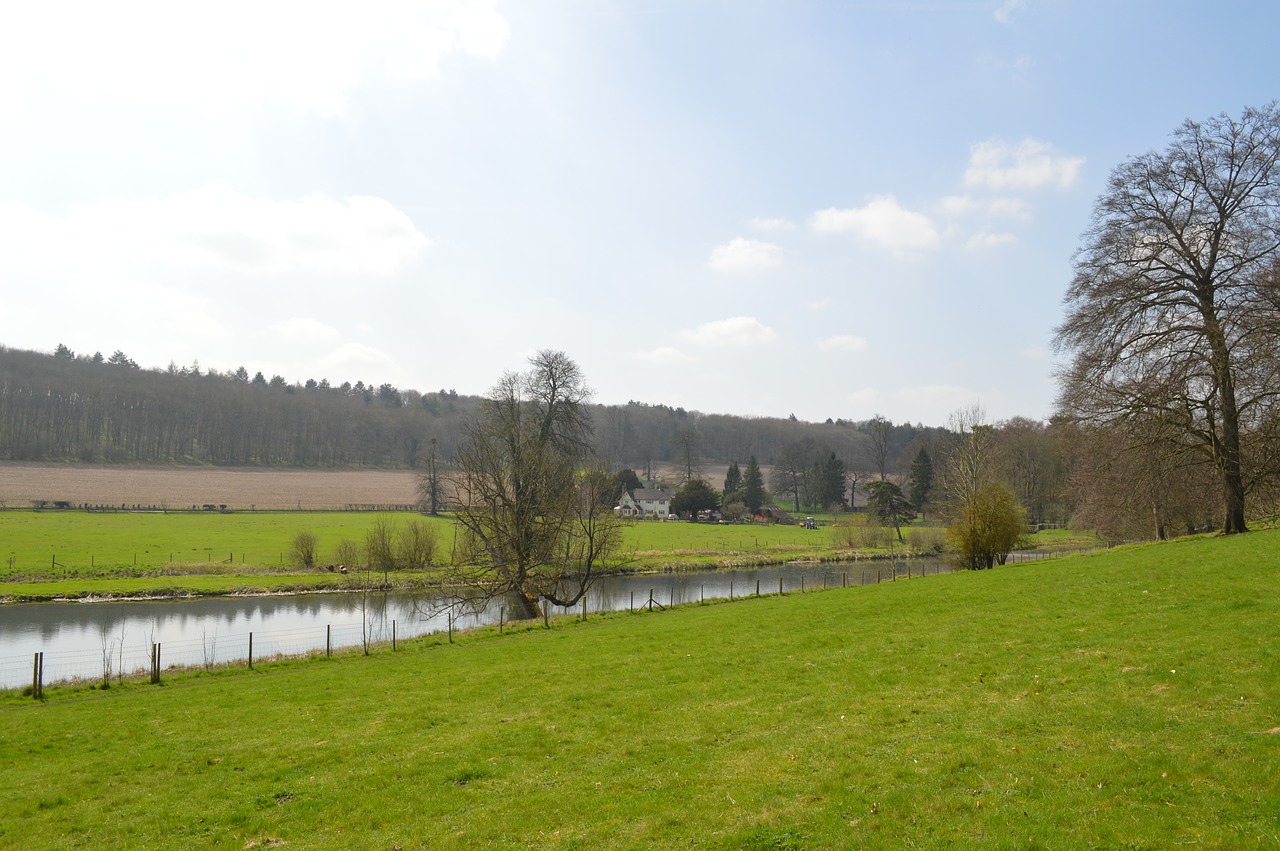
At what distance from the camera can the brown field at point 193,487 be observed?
252ft

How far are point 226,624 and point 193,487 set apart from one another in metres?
68.3

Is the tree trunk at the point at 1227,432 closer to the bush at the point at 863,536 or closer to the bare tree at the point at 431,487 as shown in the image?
the bush at the point at 863,536

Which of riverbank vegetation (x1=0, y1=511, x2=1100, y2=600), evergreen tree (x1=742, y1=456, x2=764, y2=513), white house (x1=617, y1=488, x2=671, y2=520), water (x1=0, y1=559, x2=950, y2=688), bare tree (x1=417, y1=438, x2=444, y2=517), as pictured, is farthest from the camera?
white house (x1=617, y1=488, x2=671, y2=520)

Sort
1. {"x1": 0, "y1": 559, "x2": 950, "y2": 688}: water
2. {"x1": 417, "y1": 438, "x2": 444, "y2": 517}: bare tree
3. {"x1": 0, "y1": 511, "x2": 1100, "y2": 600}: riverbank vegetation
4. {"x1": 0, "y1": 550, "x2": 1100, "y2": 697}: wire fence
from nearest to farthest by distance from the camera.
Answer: {"x1": 0, "y1": 550, "x2": 1100, "y2": 697}: wire fence
{"x1": 0, "y1": 559, "x2": 950, "y2": 688}: water
{"x1": 0, "y1": 511, "x2": 1100, "y2": 600}: riverbank vegetation
{"x1": 417, "y1": 438, "x2": 444, "y2": 517}: bare tree

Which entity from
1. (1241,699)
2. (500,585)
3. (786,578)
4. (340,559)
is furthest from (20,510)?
(1241,699)

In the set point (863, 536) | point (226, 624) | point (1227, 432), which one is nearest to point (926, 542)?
point (863, 536)

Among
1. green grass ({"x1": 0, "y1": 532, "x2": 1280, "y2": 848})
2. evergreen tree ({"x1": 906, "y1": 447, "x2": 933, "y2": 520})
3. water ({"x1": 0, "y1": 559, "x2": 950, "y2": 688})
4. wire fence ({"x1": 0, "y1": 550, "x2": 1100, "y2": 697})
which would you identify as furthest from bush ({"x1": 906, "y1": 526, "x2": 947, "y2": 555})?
green grass ({"x1": 0, "y1": 532, "x2": 1280, "y2": 848})

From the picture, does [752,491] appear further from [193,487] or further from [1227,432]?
[1227,432]

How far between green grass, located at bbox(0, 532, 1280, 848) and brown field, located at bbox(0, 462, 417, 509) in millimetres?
70834

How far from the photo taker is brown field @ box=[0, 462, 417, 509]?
76938mm

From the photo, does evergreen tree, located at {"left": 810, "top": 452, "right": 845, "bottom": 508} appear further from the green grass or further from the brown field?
the green grass

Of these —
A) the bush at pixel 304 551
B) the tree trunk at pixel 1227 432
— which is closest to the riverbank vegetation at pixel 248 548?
the bush at pixel 304 551

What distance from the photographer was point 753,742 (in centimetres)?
1023

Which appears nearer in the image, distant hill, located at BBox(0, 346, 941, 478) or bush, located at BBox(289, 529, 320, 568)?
bush, located at BBox(289, 529, 320, 568)
